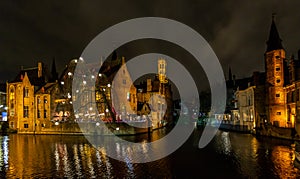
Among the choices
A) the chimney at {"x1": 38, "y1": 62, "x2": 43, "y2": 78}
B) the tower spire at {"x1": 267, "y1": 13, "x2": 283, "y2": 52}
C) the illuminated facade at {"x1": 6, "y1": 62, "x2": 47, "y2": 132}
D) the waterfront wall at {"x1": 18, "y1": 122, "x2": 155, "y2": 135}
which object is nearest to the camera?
the waterfront wall at {"x1": 18, "y1": 122, "x2": 155, "y2": 135}

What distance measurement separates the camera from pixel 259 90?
2282 inches

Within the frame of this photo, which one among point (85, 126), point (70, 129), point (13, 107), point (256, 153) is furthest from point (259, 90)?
point (13, 107)

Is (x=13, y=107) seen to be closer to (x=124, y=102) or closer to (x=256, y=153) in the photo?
(x=124, y=102)

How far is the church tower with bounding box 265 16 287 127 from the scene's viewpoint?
51375 millimetres

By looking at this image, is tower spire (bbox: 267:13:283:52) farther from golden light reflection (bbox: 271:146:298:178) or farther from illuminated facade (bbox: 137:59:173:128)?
illuminated facade (bbox: 137:59:173:128)

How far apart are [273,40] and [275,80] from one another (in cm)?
849

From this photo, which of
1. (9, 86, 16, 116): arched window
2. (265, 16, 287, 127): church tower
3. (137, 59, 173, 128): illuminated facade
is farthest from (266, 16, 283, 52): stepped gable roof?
(9, 86, 16, 116): arched window

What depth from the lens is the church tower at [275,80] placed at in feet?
169

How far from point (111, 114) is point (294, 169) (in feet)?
139

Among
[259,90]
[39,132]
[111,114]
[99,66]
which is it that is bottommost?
[39,132]

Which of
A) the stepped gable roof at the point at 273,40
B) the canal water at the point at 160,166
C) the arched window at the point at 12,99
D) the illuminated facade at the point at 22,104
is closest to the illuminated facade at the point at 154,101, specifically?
the illuminated facade at the point at 22,104

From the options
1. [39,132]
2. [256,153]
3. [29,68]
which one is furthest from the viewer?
[29,68]

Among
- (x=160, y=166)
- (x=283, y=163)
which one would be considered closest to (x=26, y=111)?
(x=160, y=166)

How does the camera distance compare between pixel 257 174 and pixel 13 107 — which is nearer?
pixel 257 174
